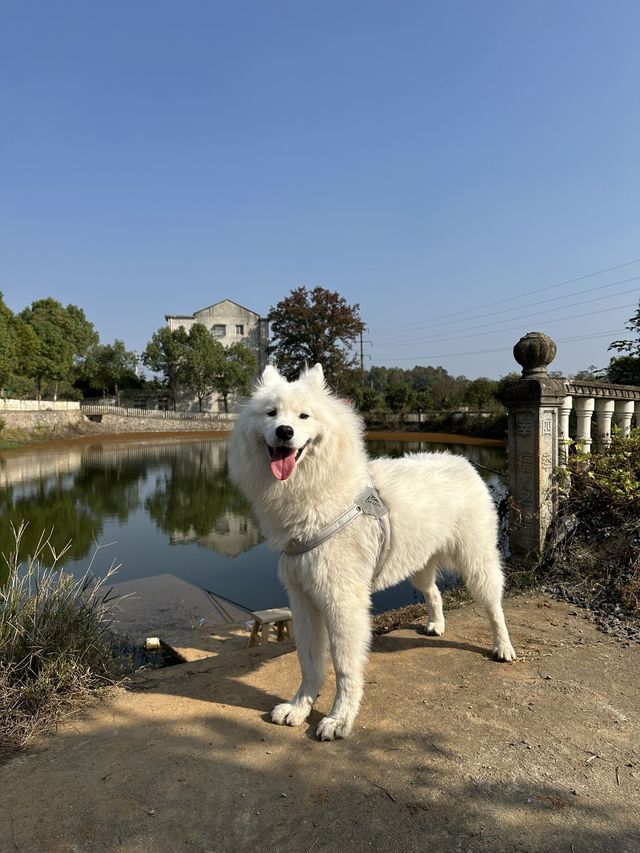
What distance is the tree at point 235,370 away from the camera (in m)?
46.4

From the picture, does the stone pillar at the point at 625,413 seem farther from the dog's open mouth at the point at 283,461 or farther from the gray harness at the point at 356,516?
the dog's open mouth at the point at 283,461

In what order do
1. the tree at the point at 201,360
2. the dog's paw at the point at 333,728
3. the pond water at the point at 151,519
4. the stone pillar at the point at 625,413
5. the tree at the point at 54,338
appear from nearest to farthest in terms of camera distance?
the dog's paw at the point at 333,728, the stone pillar at the point at 625,413, the pond water at the point at 151,519, the tree at the point at 54,338, the tree at the point at 201,360

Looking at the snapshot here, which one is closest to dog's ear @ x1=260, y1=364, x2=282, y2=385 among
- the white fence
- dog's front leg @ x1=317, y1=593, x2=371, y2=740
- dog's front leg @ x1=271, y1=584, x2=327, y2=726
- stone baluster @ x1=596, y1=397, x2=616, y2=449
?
dog's front leg @ x1=271, y1=584, x2=327, y2=726

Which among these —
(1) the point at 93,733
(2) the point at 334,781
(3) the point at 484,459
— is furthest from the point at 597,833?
(3) the point at 484,459

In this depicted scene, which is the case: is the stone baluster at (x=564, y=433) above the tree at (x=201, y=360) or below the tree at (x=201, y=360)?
below

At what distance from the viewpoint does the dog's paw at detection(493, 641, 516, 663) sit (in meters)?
3.31

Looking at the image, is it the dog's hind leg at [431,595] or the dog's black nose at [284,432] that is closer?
the dog's black nose at [284,432]

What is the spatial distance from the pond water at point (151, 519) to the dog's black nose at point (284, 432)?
2854 mm

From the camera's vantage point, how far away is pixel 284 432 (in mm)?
2537

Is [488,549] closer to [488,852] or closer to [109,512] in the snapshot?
[488,852]

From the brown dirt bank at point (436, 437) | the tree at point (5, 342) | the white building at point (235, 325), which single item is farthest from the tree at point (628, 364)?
→ the white building at point (235, 325)

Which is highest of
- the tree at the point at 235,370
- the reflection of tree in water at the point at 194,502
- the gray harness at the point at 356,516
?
the tree at the point at 235,370

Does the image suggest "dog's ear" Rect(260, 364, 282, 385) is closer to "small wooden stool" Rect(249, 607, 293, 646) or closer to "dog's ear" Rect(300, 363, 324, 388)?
"dog's ear" Rect(300, 363, 324, 388)

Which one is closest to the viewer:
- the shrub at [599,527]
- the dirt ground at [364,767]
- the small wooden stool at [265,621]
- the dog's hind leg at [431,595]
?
the dirt ground at [364,767]
